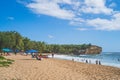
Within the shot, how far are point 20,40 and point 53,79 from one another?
10937 centimetres

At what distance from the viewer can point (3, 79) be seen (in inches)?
706

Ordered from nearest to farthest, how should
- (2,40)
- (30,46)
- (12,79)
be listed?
(12,79) < (2,40) < (30,46)

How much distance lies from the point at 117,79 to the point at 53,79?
743cm

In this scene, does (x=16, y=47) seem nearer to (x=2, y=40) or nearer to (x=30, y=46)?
(x=2, y=40)

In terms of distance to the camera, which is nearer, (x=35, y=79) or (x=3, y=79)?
(x=3, y=79)

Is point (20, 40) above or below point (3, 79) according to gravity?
above

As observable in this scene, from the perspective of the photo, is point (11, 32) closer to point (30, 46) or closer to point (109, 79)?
point (30, 46)

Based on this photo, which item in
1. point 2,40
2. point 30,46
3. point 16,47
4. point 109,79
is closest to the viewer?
point 109,79

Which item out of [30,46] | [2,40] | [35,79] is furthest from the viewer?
[30,46]

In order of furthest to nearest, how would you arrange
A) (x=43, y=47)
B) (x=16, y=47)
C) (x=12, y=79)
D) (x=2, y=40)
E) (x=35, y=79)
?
1. (x=43, y=47)
2. (x=16, y=47)
3. (x=2, y=40)
4. (x=35, y=79)
5. (x=12, y=79)

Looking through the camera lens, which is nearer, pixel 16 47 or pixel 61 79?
pixel 61 79

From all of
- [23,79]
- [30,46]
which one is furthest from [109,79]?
[30,46]

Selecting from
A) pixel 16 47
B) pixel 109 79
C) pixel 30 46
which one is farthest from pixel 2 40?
pixel 109 79

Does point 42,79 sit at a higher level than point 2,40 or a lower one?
lower
